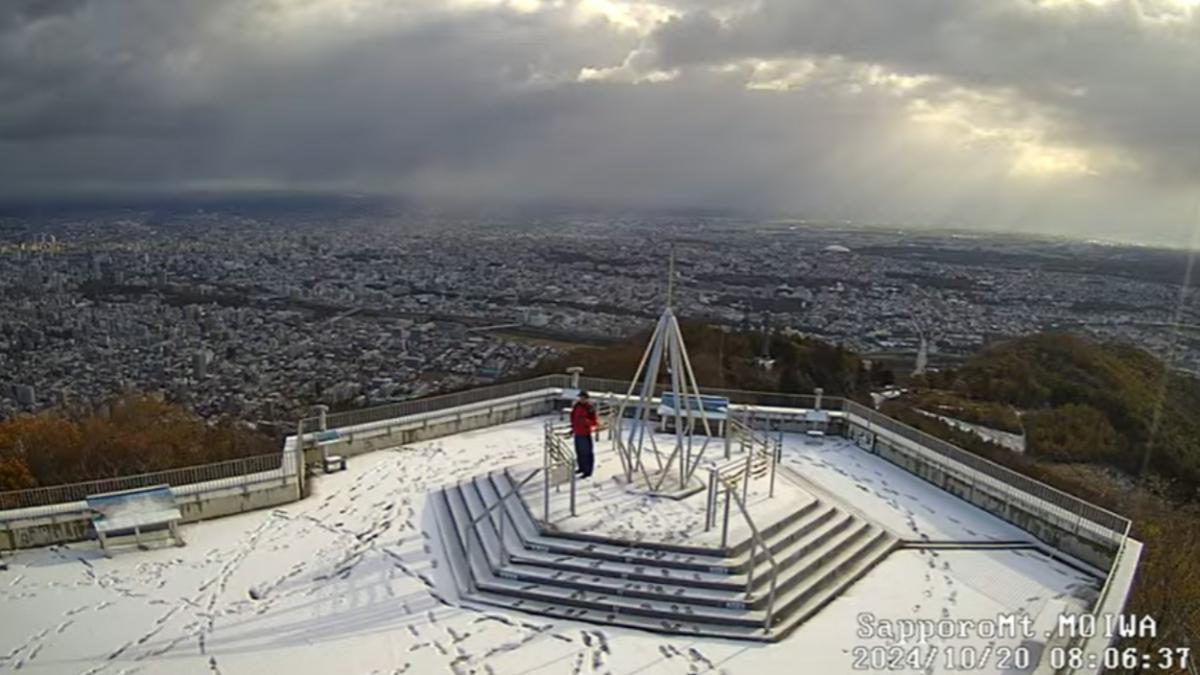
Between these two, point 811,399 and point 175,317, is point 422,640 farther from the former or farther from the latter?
point 175,317

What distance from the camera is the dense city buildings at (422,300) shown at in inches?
1104

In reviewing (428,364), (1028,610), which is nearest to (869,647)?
(1028,610)

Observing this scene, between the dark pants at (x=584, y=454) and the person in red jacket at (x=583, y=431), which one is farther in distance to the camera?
the dark pants at (x=584, y=454)

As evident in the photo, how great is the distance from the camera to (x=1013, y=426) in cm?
2470

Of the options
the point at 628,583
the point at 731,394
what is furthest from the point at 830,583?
the point at 731,394

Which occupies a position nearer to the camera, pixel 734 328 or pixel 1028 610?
pixel 1028 610

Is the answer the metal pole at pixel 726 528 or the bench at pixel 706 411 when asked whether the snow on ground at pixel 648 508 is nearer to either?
the metal pole at pixel 726 528

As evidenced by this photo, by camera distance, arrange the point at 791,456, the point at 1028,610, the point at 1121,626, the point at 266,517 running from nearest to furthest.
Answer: the point at 1121,626, the point at 1028,610, the point at 266,517, the point at 791,456

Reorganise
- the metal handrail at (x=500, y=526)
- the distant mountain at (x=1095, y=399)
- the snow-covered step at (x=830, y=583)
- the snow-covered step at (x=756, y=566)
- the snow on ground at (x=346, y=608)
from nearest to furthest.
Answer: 1. the snow on ground at (x=346, y=608)
2. the snow-covered step at (x=830, y=583)
3. the snow-covered step at (x=756, y=566)
4. the metal handrail at (x=500, y=526)
5. the distant mountain at (x=1095, y=399)

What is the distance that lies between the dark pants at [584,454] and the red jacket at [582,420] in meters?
0.12

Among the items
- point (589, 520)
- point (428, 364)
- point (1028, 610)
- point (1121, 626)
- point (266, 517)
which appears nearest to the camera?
point (1121, 626)

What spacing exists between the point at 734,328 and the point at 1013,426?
1265cm

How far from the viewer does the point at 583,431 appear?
11297 mm

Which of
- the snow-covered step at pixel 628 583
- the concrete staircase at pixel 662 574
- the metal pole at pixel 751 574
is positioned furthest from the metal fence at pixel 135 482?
the metal pole at pixel 751 574
